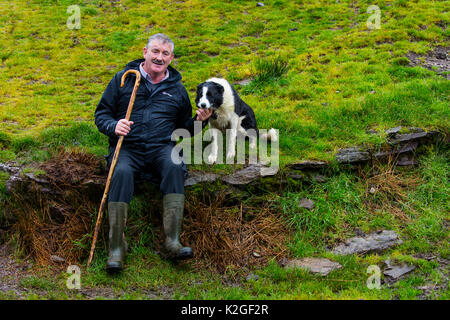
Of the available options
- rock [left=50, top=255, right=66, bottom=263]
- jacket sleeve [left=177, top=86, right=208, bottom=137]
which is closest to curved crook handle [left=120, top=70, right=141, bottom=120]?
jacket sleeve [left=177, top=86, right=208, bottom=137]

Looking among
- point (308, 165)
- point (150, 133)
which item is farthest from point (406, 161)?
point (150, 133)

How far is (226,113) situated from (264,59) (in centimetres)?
361

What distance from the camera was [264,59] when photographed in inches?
338

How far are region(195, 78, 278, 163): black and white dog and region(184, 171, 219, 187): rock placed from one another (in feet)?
0.81

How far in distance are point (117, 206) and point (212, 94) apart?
1.85 meters

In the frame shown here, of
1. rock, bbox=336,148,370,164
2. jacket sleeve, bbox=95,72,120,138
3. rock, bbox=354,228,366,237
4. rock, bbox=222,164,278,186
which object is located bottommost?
rock, bbox=354,228,366,237

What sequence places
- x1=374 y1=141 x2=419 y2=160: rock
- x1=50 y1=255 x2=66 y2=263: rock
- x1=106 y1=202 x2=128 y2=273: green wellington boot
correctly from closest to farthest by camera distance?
x1=106 y1=202 x2=128 y2=273: green wellington boot → x1=50 y1=255 x2=66 y2=263: rock → x1=374 y1=141 x2=419 y2=160: rock

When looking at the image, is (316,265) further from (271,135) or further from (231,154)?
(271,135)

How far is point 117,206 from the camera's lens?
417 centimetres

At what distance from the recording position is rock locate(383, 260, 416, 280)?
4195 millimetres

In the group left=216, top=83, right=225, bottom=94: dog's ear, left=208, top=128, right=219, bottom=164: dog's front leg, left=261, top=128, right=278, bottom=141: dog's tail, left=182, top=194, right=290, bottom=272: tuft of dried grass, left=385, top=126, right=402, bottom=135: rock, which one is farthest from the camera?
left=261, top=128, right=278, bottom=141: dog's tail

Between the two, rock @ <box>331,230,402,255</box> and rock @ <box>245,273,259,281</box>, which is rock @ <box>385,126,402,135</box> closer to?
rock @ <box>331,230,402,255</box>

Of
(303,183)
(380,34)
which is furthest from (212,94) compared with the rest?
(380,34)
